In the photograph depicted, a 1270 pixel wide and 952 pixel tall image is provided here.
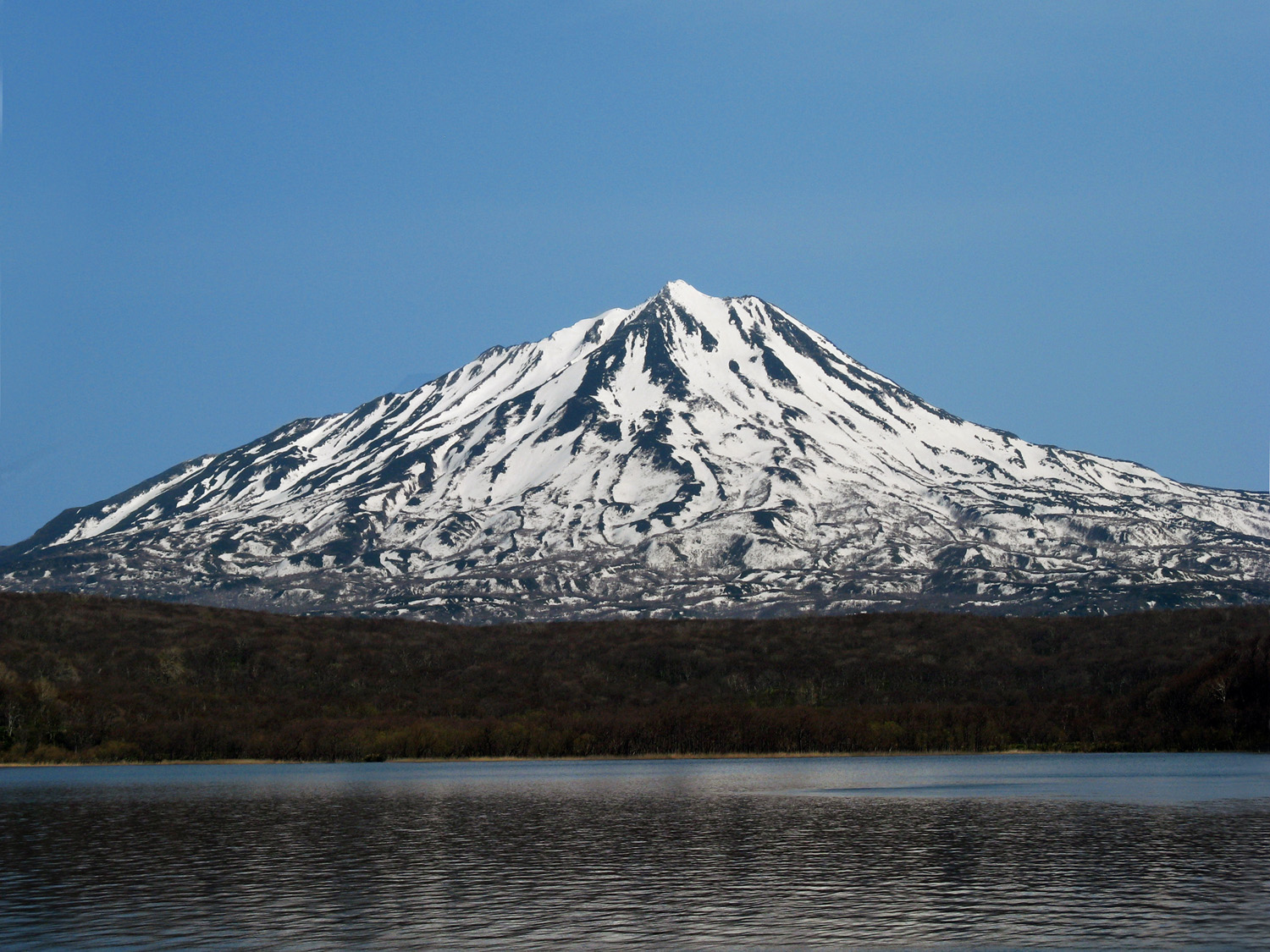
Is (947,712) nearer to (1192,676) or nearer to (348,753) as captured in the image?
(1192,676)

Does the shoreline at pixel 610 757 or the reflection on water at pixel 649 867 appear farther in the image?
the shoreline at pixel 610 757

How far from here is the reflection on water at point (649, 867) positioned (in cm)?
3822

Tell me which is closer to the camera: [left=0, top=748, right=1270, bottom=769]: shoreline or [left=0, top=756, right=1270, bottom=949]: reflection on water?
[left=0, top=756, right=1270, bottom=949]: reflection on water

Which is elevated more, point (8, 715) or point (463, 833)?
point (8, 715)

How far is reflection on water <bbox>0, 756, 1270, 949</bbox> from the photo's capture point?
1505 inches

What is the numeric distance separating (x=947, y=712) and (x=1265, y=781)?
253 feet

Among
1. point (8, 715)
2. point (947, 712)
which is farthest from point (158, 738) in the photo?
point (947, 712)

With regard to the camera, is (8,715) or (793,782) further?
(8,715)

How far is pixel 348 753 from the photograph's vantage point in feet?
523

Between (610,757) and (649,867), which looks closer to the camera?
(649,867)

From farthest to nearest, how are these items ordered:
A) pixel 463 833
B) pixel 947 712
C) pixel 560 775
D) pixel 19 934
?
1. pixel 947 712
2. pixel 560 775
3. pixel 463 833
4. pixel 19 934

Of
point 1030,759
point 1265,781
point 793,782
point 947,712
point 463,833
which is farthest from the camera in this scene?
point 947,712

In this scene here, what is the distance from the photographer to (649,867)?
52750 mm

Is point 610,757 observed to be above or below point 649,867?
above
